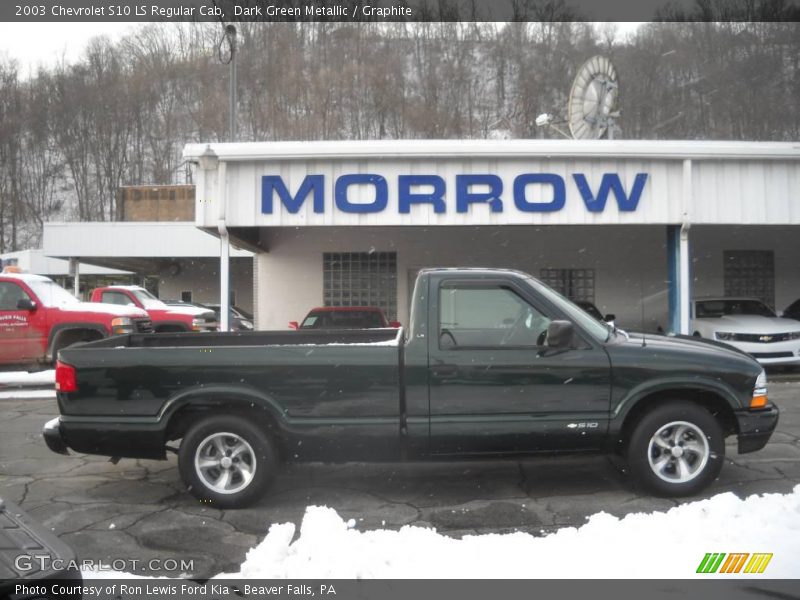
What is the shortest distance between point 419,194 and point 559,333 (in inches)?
322

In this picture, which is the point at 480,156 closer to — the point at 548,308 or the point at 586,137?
the point at 586,137

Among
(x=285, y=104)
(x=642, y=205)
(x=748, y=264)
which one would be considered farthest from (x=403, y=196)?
(x=285, y=104)

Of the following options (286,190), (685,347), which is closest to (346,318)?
(286,190)

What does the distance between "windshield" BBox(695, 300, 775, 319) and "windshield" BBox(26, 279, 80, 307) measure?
12.5 meters

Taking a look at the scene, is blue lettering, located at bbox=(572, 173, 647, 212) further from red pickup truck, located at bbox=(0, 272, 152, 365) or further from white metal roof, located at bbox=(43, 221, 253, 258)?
white metal roof, located at bbox=(43, 221, 253, 258)

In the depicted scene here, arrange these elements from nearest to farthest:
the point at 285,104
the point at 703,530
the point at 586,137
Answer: the point at 703,530, the point at 586,137, the point at 285,104

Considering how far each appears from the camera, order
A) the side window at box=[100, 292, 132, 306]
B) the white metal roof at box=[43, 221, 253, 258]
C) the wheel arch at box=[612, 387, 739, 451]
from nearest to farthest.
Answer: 1. the wheel arch at box=[612, 387, 739, 451]
2. the side window at box=[100, 292, 132, 306]
3. the white metal roof at box=[43, 221, 253, 258]

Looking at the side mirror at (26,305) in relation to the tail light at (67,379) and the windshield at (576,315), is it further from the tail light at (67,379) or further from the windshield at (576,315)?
the windshield at (576,315)

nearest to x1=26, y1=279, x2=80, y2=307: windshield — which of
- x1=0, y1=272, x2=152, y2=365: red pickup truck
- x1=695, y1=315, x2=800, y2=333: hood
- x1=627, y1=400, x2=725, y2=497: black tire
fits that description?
x1=0, y1=272, x2=152, y2=365: red pickup truck

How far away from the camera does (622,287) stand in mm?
17656

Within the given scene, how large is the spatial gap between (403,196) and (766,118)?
25206mm

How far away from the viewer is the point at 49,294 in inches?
499

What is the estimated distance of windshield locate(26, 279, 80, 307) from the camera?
12.5 m

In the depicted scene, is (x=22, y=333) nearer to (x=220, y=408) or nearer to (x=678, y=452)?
(x=220, y=408)
